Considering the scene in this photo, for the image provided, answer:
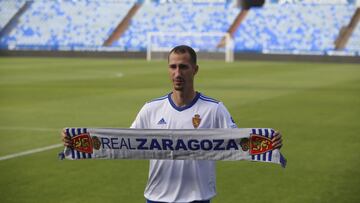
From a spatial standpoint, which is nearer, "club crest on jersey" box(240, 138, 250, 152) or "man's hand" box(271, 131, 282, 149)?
"man's hand" box(271, 131, 282, 149)

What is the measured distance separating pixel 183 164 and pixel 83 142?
0.82 m

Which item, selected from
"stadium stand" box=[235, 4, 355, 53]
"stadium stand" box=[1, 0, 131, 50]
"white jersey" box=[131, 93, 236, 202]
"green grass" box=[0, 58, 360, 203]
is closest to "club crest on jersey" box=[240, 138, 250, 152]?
"white jersey" box=[131, 93, 236, 202]

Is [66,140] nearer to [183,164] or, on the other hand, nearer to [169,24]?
[183,164]

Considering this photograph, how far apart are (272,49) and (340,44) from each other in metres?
5.75

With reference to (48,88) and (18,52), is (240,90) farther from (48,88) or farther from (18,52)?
(18,52)

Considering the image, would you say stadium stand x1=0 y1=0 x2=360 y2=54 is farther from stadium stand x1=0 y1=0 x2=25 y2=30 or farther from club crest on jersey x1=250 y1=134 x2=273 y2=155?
club crest on jersey x1=250 y1=134 x2=273 y2=155

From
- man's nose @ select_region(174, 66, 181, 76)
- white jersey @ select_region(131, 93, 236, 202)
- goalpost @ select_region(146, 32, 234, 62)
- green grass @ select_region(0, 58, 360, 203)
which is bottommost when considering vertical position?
goalpost @ select_region(146, 32, 234, 62)

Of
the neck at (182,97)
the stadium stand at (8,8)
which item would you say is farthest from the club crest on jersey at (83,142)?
the stadium stand at (8,8)

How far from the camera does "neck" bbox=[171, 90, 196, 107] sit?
4.91 meters

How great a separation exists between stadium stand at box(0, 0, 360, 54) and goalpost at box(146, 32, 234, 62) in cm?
136

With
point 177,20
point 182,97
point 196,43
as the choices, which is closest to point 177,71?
point 182,97

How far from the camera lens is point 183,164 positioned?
5.01 metres

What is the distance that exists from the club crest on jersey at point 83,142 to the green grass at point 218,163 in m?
3.02

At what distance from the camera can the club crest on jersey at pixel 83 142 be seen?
524 centimetres
